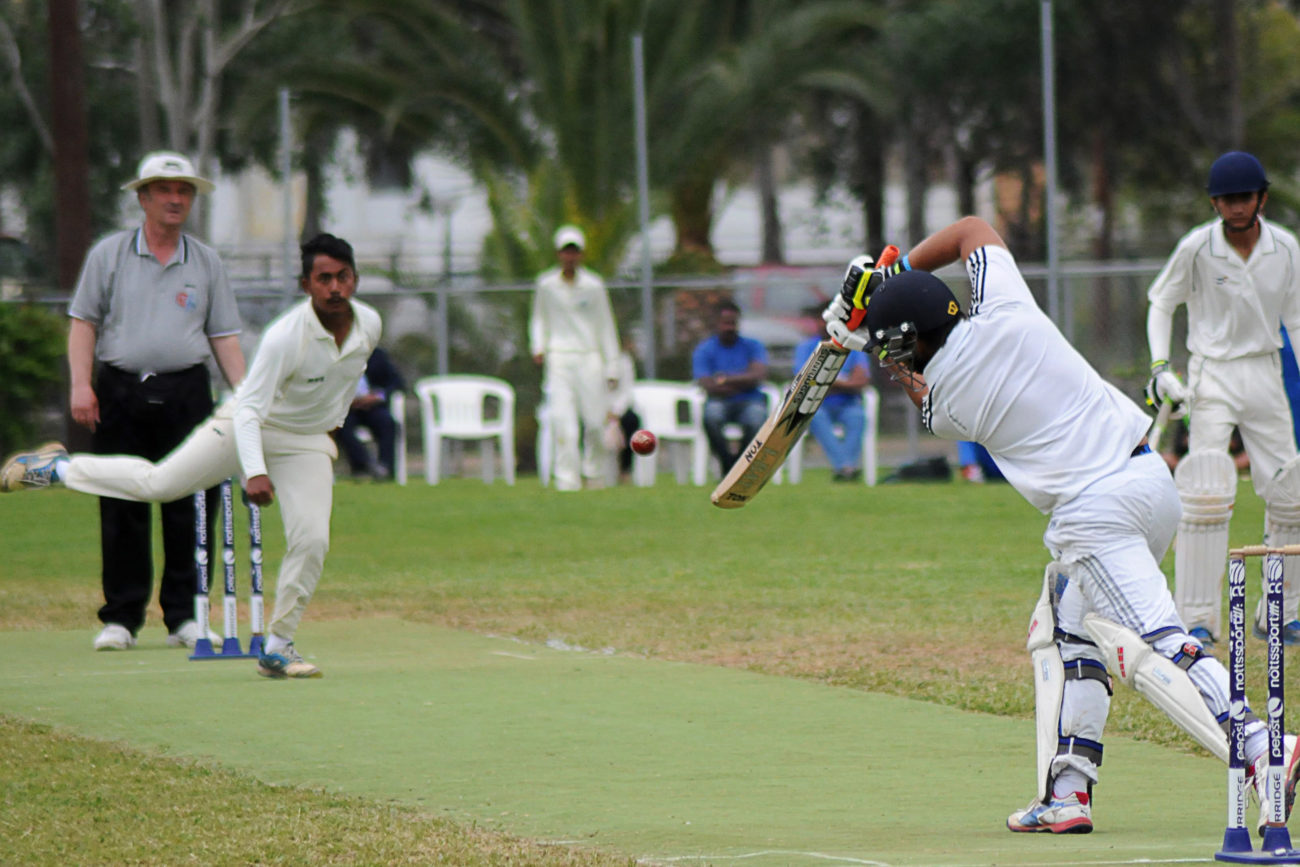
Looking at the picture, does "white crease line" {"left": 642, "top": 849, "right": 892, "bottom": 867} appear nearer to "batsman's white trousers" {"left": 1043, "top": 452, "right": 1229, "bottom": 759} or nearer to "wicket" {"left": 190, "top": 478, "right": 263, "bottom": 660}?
"batsman's white trousers" {"left": 1043, "top": 452, "right": 1229, "bottom": 759}

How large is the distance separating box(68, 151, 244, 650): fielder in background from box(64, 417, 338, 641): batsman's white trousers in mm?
440

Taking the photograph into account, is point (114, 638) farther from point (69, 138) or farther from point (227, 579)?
point (69, 138)

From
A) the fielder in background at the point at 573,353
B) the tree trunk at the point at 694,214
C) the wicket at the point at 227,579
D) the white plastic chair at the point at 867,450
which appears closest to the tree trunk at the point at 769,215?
the tree trunk at the point at 694,214

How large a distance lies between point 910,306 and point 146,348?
16.7 feet

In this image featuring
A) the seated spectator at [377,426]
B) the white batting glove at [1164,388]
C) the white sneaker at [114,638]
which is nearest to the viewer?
the white batting glove at [1164,388]

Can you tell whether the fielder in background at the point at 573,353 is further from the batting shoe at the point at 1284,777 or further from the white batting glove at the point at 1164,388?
the batting shoe at the point at 1284,777

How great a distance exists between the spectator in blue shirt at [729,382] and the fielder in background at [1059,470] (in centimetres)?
1244

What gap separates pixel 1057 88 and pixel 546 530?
18.1m

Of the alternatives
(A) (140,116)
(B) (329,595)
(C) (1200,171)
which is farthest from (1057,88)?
(B) (329,595)

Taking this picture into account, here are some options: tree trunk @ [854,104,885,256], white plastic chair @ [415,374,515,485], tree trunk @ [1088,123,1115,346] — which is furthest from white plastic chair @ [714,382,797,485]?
tree trunk @ [854,104,885,256]

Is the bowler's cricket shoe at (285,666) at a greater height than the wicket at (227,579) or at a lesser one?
lesser

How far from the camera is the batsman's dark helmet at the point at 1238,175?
877 centimetres

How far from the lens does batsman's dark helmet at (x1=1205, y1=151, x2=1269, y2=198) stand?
28.8 ft

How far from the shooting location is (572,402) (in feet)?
59.4
